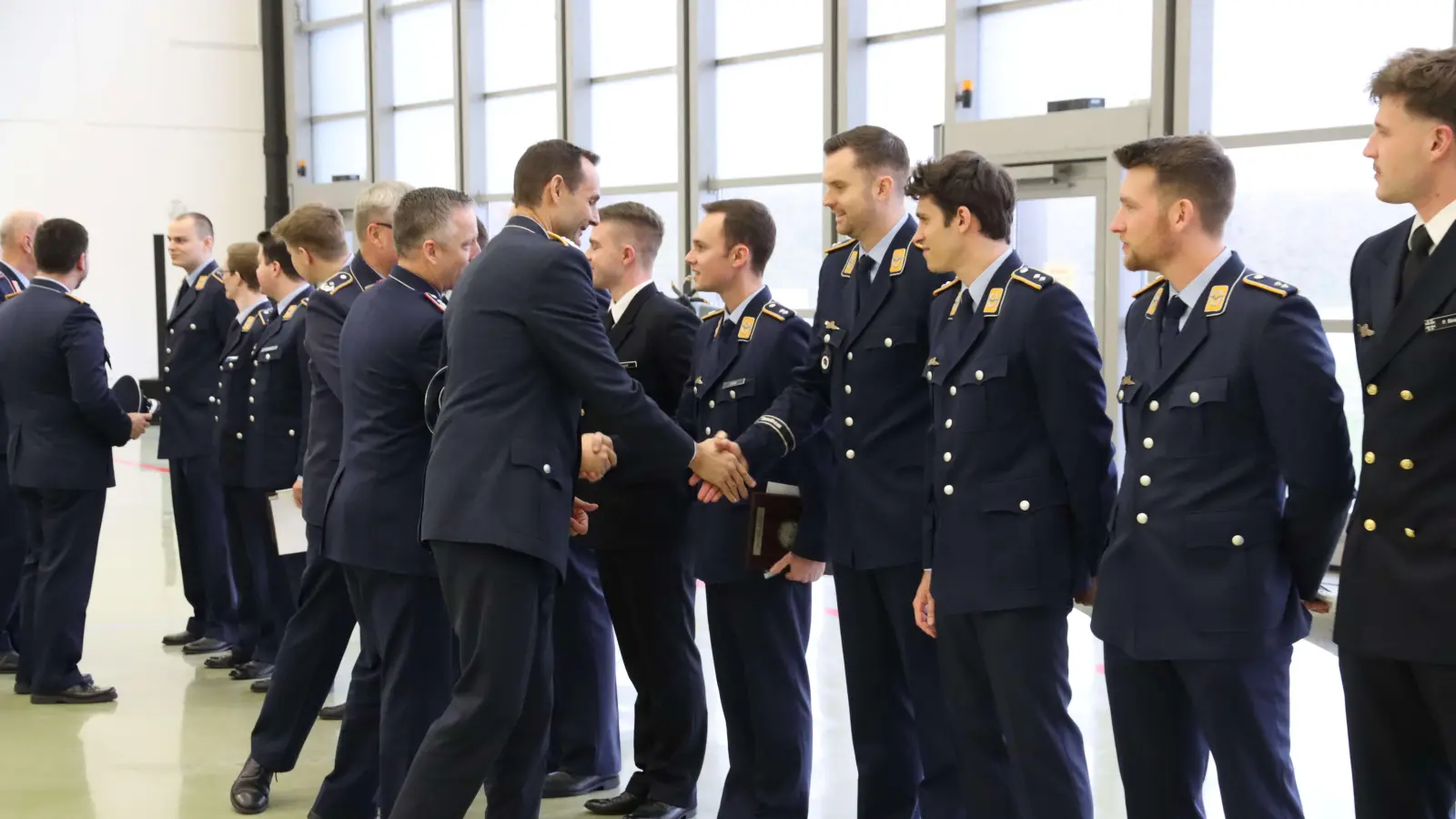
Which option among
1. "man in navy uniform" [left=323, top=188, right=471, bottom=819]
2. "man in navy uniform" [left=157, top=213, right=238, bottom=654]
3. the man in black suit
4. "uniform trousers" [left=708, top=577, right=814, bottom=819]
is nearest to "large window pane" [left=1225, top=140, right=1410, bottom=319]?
the man in black suit

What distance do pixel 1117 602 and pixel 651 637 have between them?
163cm

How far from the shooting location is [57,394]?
16.7 feet

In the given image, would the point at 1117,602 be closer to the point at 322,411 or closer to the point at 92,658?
the point at 322,411

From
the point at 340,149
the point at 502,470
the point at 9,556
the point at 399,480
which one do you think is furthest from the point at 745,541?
the point at 340,149

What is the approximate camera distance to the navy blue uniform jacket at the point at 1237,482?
237cm

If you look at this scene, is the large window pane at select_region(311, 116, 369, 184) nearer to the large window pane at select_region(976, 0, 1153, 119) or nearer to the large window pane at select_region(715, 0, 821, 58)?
the large window pane at select_region(715, 0, 821, 58)

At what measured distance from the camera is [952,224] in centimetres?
293

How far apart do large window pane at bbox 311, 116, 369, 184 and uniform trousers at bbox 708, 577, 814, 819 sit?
39.8 feet

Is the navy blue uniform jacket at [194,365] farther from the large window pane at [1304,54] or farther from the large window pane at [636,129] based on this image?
the large window pane at [636,129]

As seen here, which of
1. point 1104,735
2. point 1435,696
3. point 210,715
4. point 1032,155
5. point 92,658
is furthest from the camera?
point 1032,155

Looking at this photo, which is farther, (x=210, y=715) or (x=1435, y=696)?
(x=210, y=715)

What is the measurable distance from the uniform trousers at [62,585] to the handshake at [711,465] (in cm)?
243

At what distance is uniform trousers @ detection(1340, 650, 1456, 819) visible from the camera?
7.33 ft

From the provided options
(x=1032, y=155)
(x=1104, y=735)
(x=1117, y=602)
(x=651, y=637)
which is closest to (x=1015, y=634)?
(x=1117, y=602)
